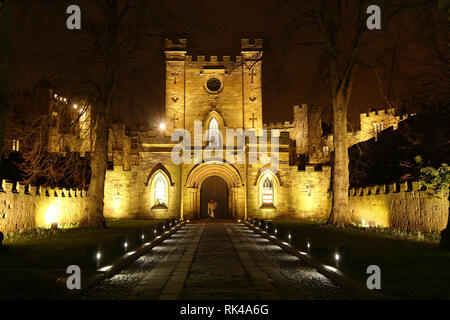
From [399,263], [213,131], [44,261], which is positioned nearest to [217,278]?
[399,263]

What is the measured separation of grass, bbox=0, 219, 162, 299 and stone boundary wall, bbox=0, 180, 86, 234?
1.68m

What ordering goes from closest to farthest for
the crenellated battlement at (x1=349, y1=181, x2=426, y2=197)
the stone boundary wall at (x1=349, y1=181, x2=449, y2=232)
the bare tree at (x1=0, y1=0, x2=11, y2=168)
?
the bare tree at (x1=0, y1=0, x2=11, y2=168) → the stone boundary wall at (x1=349, y1=181, x2=449, y2=232) → the crenellated battlement at (x1=349, y1=181, x2=426, y2=197)

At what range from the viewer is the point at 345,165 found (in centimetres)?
2362

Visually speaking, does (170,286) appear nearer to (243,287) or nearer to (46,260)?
(243,287)

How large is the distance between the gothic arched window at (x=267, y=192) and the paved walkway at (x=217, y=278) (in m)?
21.6

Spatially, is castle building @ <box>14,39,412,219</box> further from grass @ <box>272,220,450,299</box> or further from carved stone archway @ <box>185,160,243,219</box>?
grass @ <box>272,220,450,299</box>

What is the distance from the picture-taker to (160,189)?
36812 millimetres

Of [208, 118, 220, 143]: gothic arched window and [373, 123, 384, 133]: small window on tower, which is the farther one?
[373, 123, 384, 133]: small window on tower

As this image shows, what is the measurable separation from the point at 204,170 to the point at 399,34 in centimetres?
2442

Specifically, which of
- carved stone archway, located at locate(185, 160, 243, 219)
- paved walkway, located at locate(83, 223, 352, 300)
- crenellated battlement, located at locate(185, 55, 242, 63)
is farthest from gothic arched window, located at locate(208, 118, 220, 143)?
paved walkway, located at locate(83, 223, 352, 300)

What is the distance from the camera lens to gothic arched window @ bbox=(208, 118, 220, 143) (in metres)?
39.9

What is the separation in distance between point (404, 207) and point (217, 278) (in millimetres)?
14501

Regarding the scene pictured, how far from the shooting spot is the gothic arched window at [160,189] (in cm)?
3656
